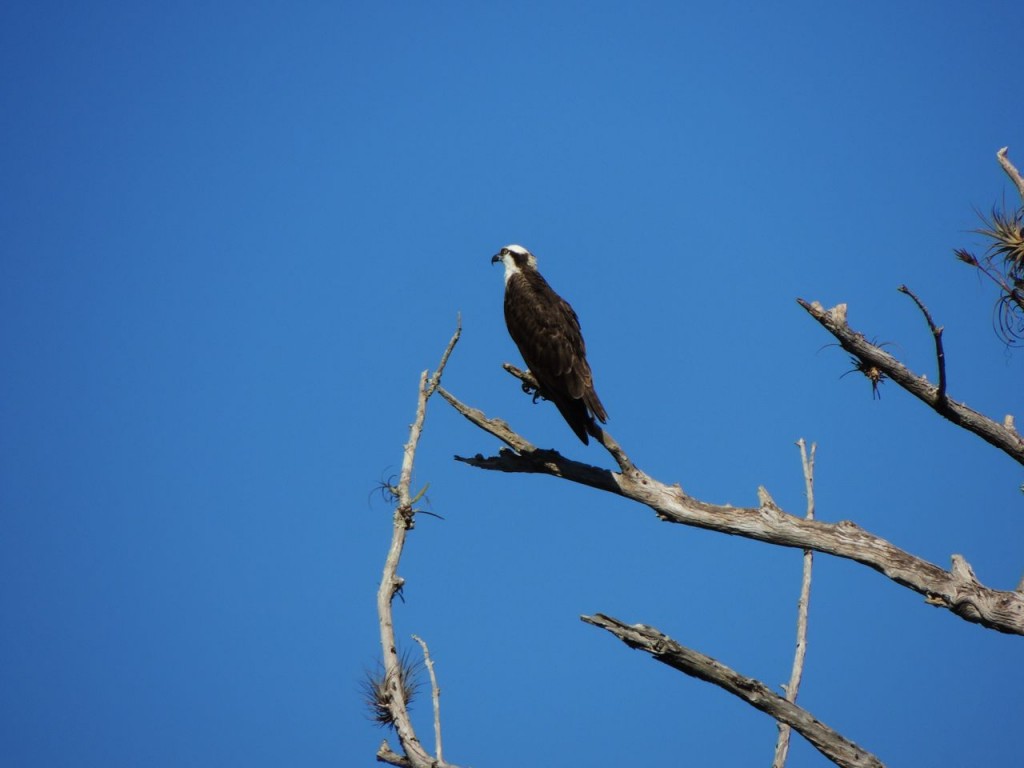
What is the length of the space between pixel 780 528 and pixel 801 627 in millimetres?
1434

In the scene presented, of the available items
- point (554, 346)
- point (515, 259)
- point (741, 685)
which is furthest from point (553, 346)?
point (741, 685)

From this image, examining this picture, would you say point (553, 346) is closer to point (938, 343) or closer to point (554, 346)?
point (554, 346)

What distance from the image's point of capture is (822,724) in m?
6.74

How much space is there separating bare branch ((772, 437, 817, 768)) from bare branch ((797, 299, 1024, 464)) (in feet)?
5.04

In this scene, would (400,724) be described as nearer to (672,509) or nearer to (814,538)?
(672,509)

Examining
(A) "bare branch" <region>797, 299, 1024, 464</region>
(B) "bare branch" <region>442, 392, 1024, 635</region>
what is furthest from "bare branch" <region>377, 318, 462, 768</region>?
(A) "bare branch" <region>797, 299, 1024, 464</region>

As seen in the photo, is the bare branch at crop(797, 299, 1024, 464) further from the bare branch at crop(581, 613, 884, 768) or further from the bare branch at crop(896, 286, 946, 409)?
the bare branch at crop(581, 613, 884, 768)

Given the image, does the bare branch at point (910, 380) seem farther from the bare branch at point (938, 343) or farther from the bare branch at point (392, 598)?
the bare branch at point (392, 598)

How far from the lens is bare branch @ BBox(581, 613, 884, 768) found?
663 cm

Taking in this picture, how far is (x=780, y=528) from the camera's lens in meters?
8.55

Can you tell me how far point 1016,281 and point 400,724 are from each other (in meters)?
6.42

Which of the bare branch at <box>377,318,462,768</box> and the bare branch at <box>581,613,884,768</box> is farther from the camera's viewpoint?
the bare branch at <box>377,318,462,768</box>

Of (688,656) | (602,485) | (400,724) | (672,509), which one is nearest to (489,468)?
(602,485)

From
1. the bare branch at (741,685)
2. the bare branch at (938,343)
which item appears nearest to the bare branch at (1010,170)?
the bare branch at (938,343)
